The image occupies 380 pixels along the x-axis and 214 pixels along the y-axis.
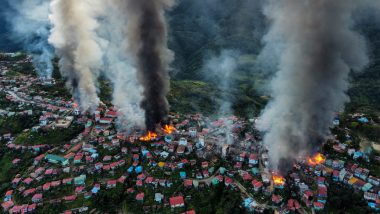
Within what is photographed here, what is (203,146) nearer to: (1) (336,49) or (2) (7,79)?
(1) (336,49)

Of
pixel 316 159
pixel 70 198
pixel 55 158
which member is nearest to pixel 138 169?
pixel 70 198

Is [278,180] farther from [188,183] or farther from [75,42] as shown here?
[75,42]

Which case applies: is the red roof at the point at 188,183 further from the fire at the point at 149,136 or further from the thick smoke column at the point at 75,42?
the thick smoke column at the point at 75,42

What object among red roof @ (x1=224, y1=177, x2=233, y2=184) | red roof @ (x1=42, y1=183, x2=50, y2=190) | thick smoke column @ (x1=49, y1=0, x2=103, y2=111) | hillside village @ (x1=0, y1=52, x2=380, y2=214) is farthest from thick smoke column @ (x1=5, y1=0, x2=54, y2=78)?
red roof @ (x1=224, y1=177, x2=233, y2=184)

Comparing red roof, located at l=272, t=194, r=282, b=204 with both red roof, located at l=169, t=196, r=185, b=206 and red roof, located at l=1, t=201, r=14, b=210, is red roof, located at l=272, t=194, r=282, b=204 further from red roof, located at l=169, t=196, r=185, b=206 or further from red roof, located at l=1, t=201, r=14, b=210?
red roof, located at l=1, t=201, r=14, b=210

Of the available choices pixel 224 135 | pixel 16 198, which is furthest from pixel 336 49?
pixel 16 198

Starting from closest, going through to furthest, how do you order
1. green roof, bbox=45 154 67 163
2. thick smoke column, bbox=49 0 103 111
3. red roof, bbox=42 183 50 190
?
red roof, bbox=42 183 50 190 → green roof, bbox=45 154 67 163 → thick smoke column, bbox=49 0 103 111
